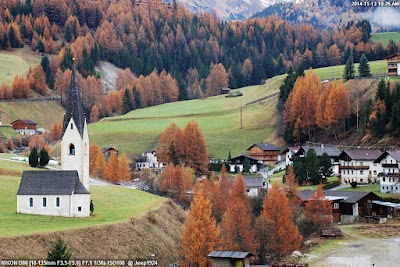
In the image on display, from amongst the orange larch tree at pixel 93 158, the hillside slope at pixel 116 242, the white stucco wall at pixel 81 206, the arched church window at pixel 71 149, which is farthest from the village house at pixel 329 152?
the white stucco wall at pixel 81 206

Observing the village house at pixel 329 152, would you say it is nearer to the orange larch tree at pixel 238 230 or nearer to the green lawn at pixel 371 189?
the green lawn at pixel 371 189

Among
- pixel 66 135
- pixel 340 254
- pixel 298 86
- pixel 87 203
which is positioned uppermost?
pixel 298 86

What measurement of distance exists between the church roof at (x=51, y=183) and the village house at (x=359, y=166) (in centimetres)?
4864

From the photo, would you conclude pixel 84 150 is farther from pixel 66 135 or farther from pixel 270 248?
pixel 270 248

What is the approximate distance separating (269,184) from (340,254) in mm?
36231

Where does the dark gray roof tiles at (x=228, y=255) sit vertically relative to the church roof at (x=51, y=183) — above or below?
below

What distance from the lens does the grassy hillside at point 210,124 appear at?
145m

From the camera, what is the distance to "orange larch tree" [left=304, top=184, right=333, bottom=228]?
87562 millimetres

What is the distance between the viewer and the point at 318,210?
290ft

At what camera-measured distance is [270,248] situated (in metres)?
69.2

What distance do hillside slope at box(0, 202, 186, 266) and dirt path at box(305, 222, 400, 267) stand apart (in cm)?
1221

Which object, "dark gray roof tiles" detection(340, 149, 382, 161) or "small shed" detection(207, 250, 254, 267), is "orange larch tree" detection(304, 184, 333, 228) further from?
"small shed" detection(207, 250, 254, 267)

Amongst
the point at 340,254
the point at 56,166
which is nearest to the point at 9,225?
the point at 340,254

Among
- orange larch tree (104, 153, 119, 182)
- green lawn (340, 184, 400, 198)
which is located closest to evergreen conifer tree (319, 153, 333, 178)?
green lawn (340, 184, 400, 198)
